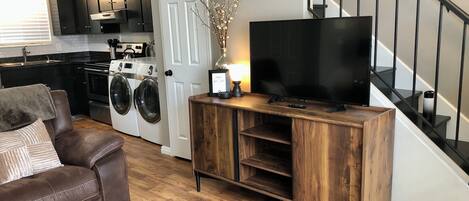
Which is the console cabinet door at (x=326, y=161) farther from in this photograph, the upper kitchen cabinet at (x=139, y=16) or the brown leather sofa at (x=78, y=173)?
the upper kitchen cabinet at (x=139, y=16)

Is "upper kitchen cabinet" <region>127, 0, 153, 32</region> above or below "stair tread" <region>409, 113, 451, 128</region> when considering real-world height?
above

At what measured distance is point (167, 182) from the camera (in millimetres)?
3332

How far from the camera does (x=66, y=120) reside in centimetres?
282

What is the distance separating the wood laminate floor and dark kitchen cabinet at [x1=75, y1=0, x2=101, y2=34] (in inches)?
94.0

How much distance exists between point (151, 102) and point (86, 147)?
194cm

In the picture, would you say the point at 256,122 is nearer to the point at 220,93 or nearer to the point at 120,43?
the point at 220,93

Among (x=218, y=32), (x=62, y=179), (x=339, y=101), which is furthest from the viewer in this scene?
(x=218, y=32)

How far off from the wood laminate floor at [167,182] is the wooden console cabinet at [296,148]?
0.57 feet

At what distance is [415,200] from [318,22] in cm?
134

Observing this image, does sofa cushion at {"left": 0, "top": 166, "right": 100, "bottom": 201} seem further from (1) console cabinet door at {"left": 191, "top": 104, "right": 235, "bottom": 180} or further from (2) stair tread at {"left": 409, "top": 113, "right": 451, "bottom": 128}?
(2) stair tread at {"left": 409, "top": 113, "right": 451, "bottom": 128}

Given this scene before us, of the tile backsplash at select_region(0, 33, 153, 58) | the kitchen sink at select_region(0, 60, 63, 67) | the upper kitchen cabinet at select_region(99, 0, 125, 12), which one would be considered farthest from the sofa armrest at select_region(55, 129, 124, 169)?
the kitchen sink at select_region(0, 60, 63, 67)

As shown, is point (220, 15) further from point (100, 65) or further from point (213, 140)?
point (100, 65)

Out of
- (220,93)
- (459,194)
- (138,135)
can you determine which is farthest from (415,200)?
(138,135)

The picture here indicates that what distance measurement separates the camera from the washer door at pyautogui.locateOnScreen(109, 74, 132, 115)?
460 cm
